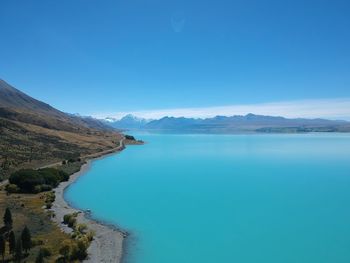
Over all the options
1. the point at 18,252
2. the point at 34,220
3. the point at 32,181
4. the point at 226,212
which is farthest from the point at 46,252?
the point at 32,181

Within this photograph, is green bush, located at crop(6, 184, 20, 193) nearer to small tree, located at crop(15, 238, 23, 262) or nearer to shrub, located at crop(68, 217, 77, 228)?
shrub, located at crop(68, 217, 77, 228)

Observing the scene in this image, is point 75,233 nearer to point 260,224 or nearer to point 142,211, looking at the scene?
point 142,211

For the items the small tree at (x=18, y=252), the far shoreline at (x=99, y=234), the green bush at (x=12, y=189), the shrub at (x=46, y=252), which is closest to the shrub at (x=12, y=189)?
the green bush at (x=12, y=189)

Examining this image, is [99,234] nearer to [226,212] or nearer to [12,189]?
[226,212]

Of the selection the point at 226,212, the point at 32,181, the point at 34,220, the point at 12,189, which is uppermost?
the point at 32,181

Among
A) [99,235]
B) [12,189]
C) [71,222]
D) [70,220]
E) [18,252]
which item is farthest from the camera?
[12,189]

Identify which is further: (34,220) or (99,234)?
(34,220)

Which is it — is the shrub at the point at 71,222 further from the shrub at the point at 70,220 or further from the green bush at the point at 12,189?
the green bush at the point at 12,189

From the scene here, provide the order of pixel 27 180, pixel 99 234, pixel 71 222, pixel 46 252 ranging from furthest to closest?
pixel 27 180, pixel 71 222, pixel 99 234, pixel 46 252

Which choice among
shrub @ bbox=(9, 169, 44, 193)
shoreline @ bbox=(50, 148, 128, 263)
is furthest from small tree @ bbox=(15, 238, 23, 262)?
shrub @ bbox=(9, 169, 44, 193)
